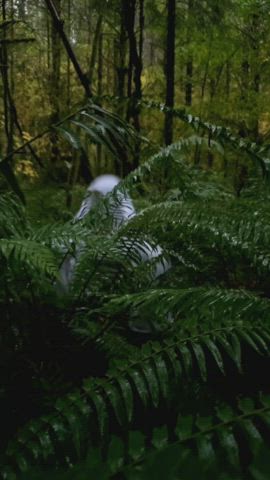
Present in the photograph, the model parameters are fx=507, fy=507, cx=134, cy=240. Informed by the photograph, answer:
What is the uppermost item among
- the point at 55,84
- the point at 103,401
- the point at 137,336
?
the point at 55,84

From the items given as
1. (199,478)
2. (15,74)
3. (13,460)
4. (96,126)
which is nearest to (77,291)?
(96,126)

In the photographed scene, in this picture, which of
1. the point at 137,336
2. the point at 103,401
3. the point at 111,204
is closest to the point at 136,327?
the point at 137,336

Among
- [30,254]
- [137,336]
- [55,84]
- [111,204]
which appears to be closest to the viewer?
[30,254]

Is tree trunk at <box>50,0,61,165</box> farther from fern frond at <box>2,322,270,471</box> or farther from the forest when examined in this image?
fern frond at <box>2,322,270,471</box>

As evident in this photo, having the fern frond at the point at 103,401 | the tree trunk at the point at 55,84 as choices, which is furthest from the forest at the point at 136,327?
the tree trunk at the point at 55,84

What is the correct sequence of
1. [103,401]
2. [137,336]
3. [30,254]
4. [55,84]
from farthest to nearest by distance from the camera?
[55,84] → [137,336] → [30,254] → [103,401]

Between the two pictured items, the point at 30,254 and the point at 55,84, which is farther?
the point at 55,84

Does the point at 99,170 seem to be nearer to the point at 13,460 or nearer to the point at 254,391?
the point at 254,391

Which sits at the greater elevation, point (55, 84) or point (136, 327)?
point (55, 84)

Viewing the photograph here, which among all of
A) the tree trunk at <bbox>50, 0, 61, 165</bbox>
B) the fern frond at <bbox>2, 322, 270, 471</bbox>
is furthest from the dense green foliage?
the tree trunk at <bbox>50, 0, 61, 165</bbox>

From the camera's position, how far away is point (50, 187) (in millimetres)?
5703

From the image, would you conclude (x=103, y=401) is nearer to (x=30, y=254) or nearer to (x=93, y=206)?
(x=30, y=254)

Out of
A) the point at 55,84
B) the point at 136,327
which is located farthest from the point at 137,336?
the point at 55,84

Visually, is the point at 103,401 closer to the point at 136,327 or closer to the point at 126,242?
the point at 136,327
